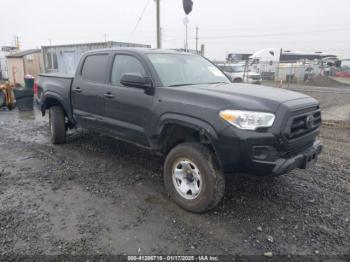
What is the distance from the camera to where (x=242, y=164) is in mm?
2875

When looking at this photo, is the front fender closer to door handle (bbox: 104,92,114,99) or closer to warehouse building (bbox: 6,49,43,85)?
door handle (bbox: 104,92,114,99)

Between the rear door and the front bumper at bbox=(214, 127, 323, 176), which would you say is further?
the rear door

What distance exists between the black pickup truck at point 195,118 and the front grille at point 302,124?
0.01m

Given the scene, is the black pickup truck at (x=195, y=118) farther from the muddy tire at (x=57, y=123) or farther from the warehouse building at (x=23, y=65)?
the warehouse building at (x=23, y=65)

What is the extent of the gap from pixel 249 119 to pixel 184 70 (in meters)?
1.63

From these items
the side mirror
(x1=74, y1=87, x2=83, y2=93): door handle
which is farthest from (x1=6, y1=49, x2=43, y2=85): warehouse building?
the side mirror

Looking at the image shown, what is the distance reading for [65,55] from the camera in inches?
717

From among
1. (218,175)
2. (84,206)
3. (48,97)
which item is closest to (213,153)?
(218,175)

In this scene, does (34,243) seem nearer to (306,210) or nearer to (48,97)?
(306,210)

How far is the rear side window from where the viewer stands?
4535 millimetres

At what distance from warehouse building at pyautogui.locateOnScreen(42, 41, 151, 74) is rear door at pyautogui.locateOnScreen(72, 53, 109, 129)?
1131cm

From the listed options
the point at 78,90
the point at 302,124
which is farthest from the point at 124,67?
the point at 302,124

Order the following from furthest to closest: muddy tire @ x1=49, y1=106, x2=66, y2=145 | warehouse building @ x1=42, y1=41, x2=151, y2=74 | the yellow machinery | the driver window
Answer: warehouse building @ x1=42, y1=41, x2=151, y2=74, the yellow machinery, muddy tire @ x1=49, y1=106, x2=66, y2=145, the driver window

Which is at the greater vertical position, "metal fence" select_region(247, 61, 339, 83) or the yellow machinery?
"metal fence" select_region(247, 61, 339, 83)
